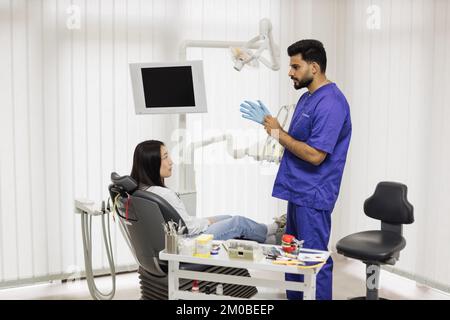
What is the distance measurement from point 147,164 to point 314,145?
790 millimetres

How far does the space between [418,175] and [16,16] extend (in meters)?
2.63

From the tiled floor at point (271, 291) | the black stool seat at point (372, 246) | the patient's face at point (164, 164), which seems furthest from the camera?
the tiled floor at point (271, 291)

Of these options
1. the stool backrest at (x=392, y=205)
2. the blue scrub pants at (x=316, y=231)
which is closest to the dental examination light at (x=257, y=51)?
the blue scrub pants at (x=316, y=231)

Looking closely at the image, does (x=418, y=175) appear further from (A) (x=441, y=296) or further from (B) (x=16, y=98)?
(B) (x=16, y=98)

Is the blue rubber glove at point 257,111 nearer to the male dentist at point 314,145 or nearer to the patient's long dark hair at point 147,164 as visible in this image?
the male dentist at point 314,145

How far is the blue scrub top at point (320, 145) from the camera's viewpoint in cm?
246

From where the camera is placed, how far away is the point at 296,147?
8.11 feet

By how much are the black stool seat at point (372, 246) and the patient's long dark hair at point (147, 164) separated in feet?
3.04

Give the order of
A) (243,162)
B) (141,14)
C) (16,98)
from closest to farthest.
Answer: (16,98)
(141,14)
(243,162)

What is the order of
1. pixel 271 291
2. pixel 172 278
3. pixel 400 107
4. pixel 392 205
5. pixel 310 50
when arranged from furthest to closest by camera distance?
pixel 400 107 < pixel 271 291 < pixel 392 205 < pixel 310 50 < pixel 172 278

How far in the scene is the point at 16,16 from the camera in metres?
3.06

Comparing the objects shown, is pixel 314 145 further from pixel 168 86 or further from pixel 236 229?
pixel 168 86

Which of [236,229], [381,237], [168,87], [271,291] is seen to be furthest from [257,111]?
[271,291]
